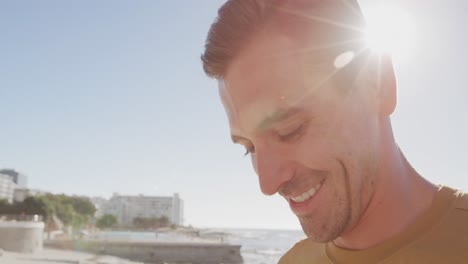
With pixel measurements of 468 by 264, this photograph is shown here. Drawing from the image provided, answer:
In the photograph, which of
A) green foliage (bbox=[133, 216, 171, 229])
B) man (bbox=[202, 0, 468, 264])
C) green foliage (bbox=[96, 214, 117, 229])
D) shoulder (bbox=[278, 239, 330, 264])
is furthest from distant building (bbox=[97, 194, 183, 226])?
man (bbox=[202, 0, 468, 264])

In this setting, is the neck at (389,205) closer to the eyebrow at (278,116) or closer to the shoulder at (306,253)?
the shoulder at (306,253)

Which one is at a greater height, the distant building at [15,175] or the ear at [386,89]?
the distant building at [15,175]

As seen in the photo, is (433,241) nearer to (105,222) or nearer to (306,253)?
(306,253)

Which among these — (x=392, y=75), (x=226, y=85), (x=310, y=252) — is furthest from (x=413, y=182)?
(x=226, y=85)

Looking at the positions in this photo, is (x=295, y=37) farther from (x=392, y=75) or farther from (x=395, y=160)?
(x=395, y=160)

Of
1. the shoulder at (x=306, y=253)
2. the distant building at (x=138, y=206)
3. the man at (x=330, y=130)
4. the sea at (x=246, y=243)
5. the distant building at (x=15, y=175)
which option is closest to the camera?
the man at (x=330, y=130)

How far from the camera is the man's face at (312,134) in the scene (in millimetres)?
1149

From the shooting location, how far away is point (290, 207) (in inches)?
47.3

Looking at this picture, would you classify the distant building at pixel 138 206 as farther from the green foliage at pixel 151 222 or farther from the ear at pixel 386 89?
the ear at pixel 386 89

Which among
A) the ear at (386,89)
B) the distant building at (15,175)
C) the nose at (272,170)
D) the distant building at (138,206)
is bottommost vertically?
the nose at (272,170)

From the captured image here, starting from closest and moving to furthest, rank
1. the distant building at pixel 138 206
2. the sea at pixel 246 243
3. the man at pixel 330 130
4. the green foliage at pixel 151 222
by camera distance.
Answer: the man at pixel 330 130, the sea at pixel 246 243, the green foliage at pixel 151 222, the distant building at pixel 138 206

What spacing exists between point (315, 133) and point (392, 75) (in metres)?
0.34

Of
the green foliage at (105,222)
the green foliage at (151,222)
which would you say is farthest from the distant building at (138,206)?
the green foliage at (105,222)

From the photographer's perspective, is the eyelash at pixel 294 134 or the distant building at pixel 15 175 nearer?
the eyelash at pixel 294 134
